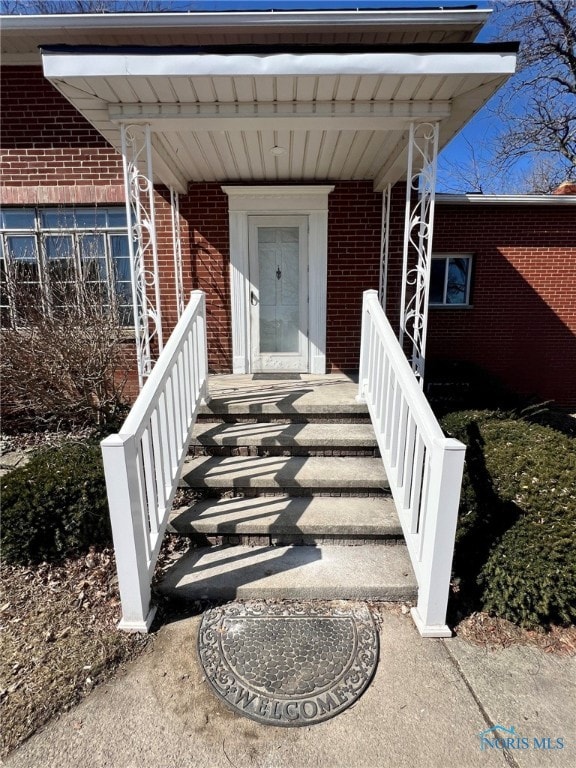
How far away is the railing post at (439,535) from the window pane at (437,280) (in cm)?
562

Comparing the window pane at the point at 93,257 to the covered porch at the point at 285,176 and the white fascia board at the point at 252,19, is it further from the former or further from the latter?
the white fascia board at the point at 252,19

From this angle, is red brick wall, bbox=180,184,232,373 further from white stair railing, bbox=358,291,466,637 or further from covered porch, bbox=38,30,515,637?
white stair railing, bbox=358,291,466,637

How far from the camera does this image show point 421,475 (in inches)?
99.8

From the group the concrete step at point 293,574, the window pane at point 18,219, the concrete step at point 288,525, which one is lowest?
the concrete step at point 293,574

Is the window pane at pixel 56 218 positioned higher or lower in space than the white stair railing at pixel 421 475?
higher

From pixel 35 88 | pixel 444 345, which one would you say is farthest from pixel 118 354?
pixel 444 345

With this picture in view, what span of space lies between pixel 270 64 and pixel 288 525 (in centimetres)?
315

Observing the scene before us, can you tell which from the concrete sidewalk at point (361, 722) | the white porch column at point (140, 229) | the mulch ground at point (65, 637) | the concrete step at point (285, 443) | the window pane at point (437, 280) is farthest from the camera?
the window pane at point (437, 280)

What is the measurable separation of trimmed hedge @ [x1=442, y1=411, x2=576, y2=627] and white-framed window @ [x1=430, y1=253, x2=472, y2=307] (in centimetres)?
445

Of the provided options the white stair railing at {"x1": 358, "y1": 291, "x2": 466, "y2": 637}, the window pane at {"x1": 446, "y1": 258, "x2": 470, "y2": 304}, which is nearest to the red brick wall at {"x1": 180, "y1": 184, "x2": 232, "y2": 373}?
the white stair railing at {"x1": 358, "y1": 291, "x2": 466, "y2": 637}

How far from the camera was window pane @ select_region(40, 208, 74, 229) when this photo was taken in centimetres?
545

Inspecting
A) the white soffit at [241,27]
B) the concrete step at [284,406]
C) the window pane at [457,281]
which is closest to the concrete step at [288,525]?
the concrete step at [284,406]

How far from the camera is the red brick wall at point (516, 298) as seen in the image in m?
6.97

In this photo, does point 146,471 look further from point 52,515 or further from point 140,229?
point 140,229
